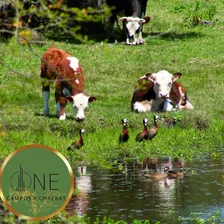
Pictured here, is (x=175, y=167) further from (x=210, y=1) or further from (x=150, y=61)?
(x=210, y=1)

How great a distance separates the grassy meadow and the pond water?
0.62 m

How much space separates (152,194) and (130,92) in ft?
20.6

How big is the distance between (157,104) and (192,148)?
5042 mm

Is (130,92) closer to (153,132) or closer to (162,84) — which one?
(153,132)

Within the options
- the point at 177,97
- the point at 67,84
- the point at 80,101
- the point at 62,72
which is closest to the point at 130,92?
the point at 80,101

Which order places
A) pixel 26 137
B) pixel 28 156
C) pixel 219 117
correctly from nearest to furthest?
pixel 28 156
pixel 26 137
pixel 219 117

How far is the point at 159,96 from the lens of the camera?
25.7 meters

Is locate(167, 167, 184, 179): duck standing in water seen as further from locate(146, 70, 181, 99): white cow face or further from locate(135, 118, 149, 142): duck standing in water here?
locate(146, 70, 181, 99): white cow face

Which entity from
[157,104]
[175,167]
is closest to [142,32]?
[157,104]

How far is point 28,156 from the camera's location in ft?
31.8

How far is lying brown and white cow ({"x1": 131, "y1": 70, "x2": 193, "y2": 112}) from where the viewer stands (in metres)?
25.8

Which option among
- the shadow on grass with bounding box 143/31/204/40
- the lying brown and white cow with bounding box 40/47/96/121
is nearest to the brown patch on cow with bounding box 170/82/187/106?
the lying brown and white cow with bounding box 40/47/96/121

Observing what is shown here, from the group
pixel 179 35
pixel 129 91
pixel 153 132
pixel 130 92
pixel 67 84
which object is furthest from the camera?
pixel 179 35

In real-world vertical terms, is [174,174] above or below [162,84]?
below
